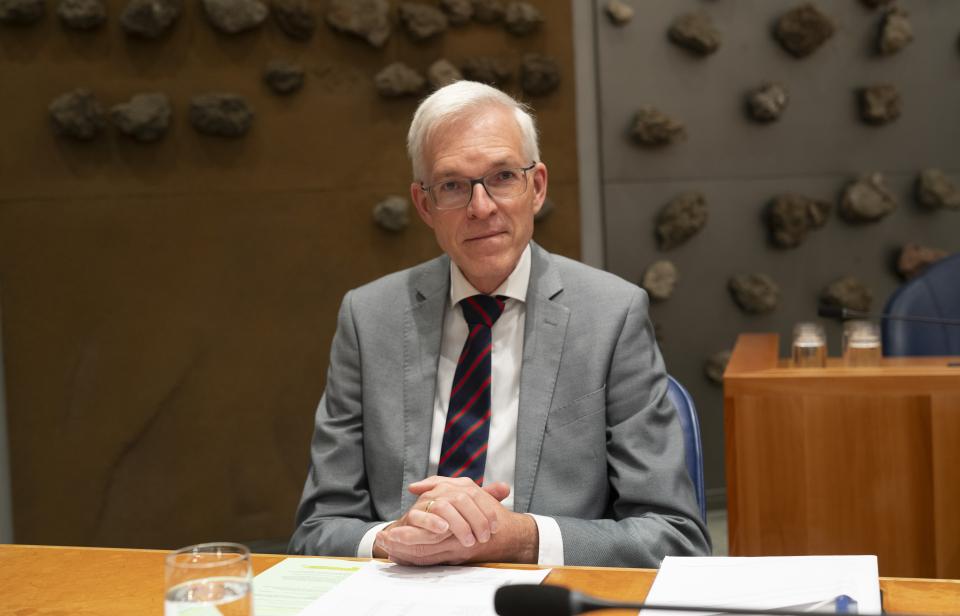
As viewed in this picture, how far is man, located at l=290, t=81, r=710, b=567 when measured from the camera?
5.68ft

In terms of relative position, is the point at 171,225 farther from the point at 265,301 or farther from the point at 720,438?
the point at 720,438

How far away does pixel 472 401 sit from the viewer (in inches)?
71.8

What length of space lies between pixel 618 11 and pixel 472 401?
2456 mm

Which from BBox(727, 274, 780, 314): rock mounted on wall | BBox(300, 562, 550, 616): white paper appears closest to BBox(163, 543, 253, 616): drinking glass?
BBox(300, 562, 550, 616): white paper

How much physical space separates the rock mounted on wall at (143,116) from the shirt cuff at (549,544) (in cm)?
240

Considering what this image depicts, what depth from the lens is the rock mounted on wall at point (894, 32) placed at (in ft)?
13.1

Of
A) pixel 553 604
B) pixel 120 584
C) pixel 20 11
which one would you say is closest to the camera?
pixel 553 604

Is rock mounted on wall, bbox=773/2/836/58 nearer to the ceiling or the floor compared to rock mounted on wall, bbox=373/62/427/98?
nearer to the ceiling

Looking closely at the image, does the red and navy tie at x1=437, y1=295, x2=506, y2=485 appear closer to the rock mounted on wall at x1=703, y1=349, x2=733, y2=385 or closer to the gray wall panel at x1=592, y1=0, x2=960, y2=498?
the gray wall panel at x1=592, y1=0, x2=960, y2=498

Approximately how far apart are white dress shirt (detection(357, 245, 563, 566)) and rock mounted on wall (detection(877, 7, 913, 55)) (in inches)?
108

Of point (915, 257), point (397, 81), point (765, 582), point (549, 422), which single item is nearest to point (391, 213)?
point (397, 81)

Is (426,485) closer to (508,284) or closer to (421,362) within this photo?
(421,362)

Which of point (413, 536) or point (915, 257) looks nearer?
point (413, 536)

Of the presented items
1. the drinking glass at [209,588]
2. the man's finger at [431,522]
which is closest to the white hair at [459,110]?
the man's finger at [431,522]
